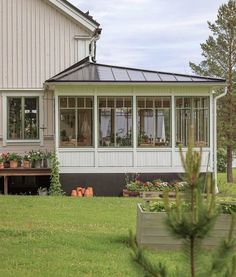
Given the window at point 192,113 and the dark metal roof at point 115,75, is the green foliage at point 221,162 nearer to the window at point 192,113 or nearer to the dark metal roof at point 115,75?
the dark metal roof at point 115,75

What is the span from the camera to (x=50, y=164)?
20.2 metres

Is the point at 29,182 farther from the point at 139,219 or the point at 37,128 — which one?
the point at 139,219

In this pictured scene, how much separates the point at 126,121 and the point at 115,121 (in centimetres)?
35

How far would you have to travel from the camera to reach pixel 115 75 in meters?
21.1

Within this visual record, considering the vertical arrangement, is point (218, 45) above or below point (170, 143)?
above

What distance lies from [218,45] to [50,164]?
21.3m

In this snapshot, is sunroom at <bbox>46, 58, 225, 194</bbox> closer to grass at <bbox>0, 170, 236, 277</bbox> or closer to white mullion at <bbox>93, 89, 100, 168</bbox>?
white mullion at <bbox>93, 89, 100, 168</bbox>

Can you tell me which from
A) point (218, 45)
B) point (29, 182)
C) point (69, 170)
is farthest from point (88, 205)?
point (218, 45)

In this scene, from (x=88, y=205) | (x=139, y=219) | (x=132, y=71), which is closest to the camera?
(x=139, y=219)

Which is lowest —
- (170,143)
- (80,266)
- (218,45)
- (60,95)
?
(80,266)

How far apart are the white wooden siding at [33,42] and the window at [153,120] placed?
137 inches

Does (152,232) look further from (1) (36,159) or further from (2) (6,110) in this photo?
(2) (6,110)

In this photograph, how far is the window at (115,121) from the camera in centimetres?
2056

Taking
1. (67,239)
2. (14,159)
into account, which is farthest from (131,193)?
(67,239)
